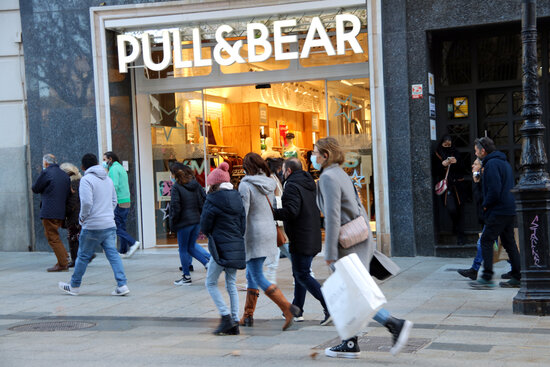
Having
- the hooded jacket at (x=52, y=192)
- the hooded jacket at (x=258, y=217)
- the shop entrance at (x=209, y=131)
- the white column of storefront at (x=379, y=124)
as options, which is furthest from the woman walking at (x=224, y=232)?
the shop entrance at (x=209, y=131)

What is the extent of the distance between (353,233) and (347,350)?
101cm

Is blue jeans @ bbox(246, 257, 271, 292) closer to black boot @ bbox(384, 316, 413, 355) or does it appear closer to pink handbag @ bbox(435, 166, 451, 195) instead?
black boot @ bbox(384, 316, 413, 355)

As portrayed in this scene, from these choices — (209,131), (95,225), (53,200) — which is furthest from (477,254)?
(209,131)

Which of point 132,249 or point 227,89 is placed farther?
point 227,89

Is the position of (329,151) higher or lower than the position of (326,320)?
higher

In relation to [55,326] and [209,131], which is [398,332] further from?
[209,131]

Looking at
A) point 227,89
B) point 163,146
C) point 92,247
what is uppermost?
point 227,89

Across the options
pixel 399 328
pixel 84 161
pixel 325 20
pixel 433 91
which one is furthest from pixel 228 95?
pixel 399 328

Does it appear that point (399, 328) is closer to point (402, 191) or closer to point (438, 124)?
point (402, 191)

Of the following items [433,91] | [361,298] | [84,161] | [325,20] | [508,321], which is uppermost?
[325,20]

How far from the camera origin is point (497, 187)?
9922 millimetres

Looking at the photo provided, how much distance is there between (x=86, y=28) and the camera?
606 inches

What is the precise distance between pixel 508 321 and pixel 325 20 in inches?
314

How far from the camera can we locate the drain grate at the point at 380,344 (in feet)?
22.9
